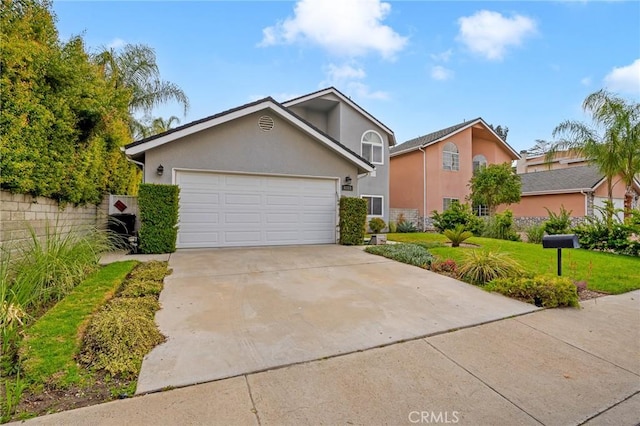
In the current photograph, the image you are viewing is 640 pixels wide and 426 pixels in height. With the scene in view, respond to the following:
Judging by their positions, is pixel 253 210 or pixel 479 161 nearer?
pixel 253 210

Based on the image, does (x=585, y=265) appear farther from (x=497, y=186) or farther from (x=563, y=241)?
(x=497, y=186)

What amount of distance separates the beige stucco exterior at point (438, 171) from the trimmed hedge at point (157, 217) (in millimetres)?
14988

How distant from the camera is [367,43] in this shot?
11.6 m

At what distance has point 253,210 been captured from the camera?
9781 millimetres

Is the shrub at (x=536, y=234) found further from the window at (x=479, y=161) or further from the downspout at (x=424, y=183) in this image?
the window at (x=479, y=161)

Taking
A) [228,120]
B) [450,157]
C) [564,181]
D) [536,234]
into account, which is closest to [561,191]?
[564,181]

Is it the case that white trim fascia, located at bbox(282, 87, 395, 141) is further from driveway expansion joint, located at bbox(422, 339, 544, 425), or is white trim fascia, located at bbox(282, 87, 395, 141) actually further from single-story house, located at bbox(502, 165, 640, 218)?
driveway expansion joint, located at bbox(422, 339, 544, 425)

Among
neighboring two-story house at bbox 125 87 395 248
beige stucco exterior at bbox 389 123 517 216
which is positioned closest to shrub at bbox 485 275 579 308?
neighboring two-story house at bbox 125 87 395 248

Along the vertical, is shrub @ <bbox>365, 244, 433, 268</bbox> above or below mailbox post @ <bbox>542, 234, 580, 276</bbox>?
below

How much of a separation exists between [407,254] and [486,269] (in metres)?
2.26

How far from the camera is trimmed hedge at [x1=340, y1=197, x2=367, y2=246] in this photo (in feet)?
33.8

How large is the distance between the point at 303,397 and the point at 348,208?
8.22 metres

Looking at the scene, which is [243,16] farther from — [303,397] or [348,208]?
[303,397]
